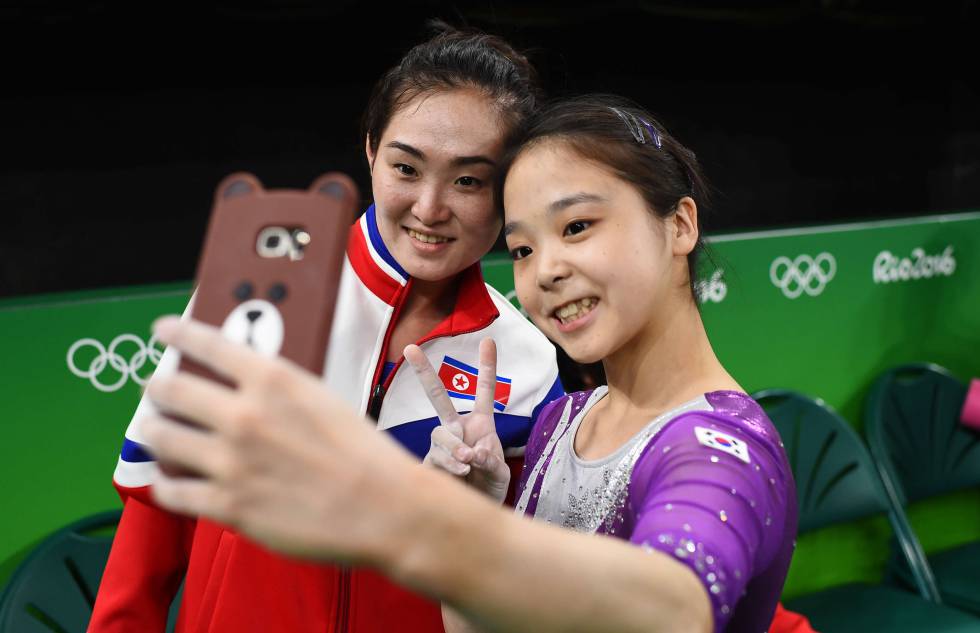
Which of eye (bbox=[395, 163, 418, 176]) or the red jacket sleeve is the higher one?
eye (bbox=[395, 163, 418, 176])

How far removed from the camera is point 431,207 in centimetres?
113

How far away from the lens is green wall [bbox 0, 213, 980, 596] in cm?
170

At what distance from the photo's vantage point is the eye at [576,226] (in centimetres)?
94

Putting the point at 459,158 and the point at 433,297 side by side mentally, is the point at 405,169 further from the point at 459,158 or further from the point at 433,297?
the point at 433,297

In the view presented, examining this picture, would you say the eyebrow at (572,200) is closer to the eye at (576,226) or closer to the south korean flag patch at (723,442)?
the eye at (576,226)

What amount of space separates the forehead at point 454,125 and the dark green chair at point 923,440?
2.01m

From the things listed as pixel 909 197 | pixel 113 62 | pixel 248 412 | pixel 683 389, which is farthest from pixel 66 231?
pixel 909 197

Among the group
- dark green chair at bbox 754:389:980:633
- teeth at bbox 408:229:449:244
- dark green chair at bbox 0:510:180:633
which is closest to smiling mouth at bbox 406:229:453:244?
teeth at bbox 408:229:449:244

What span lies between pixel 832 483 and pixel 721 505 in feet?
6.66

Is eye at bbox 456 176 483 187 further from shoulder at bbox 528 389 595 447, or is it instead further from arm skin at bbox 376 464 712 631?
arm skin at bbox 376 464 712 631

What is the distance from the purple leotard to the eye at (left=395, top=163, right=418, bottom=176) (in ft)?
1.21

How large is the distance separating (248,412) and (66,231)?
182cm

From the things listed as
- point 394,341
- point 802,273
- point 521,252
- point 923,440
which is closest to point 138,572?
point 394,341

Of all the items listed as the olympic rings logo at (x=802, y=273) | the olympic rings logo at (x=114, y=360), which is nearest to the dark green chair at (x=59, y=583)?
the olympic rings logo at (x=114, y=360)
